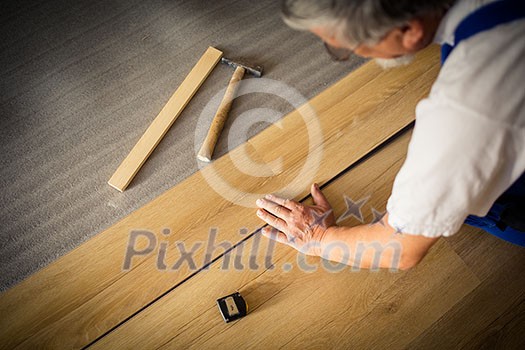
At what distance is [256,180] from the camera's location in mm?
1164

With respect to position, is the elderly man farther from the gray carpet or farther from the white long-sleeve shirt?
the gray carpet

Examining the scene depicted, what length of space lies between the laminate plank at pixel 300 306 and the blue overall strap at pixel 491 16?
641 mm

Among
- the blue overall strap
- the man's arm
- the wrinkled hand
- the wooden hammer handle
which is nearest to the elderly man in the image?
the blue overall strap

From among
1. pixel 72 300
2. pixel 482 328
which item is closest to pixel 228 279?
pixel 72 300

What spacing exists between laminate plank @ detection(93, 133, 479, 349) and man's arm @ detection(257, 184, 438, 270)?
4 cm

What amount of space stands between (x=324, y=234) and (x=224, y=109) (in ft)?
1.61

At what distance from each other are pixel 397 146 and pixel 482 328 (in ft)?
1.76

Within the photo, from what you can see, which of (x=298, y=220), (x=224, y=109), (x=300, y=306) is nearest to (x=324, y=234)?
(x=298, y=220)

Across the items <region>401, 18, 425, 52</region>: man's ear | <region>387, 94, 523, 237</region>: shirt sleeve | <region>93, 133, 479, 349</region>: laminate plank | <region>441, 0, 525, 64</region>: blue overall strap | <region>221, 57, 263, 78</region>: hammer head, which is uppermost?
<region>441, 0, 525, 64</region>: blue overall strap

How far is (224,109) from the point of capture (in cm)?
124

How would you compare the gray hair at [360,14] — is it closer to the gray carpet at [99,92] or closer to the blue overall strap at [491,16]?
the blue overall strap at [491,16]

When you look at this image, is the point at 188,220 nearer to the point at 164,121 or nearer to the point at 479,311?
the point at 164,121

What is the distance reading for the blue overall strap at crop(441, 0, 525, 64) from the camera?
2.07ft

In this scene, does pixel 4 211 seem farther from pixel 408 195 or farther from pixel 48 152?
pixel 408 195
